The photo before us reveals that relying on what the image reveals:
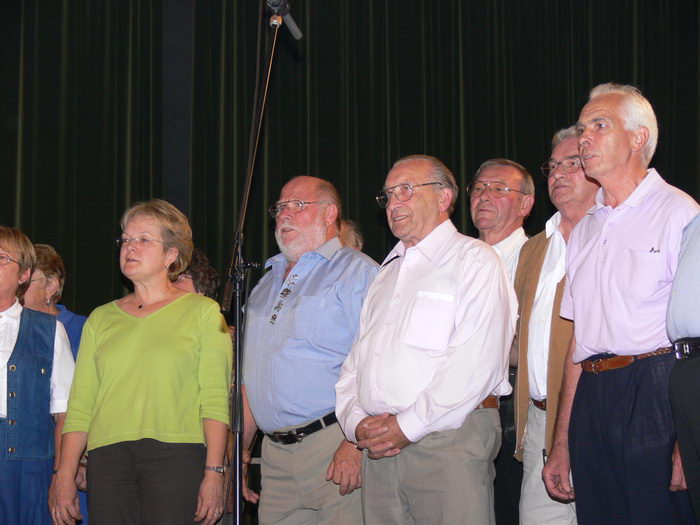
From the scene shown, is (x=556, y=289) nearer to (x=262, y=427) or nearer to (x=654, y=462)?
(x=654, y=462)

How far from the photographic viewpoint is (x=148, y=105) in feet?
18.5

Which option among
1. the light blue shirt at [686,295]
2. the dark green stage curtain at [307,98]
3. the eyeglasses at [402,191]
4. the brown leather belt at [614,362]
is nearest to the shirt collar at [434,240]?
the eyeglasses at [402,191]

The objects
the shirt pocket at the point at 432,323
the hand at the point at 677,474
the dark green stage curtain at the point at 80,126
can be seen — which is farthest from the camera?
the dark green stage curtain at the point at 80,126

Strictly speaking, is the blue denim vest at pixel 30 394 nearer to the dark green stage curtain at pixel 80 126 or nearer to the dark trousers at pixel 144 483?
the dark trousers at pixel 144 483

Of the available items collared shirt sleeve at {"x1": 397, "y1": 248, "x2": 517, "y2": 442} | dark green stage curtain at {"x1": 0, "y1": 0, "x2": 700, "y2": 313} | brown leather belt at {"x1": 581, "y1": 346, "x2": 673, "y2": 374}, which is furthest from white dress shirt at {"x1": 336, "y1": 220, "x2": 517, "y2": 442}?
dark green stage curtain at {"x1": 0, "y1": 0, "x2": 700, "y2": 313}

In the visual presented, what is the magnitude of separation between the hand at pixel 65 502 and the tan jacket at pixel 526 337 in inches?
Result: 68.1

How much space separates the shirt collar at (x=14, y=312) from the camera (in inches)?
139

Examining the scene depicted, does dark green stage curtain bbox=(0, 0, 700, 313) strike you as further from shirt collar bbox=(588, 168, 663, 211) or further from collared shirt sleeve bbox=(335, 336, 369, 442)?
shirt collar bbox=(588, 168, 663, 211)

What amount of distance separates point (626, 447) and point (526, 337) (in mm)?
871

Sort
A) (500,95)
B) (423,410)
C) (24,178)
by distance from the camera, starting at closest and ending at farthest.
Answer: (423,410) < (24,178) < (500,95)

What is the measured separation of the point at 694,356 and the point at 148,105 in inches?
170

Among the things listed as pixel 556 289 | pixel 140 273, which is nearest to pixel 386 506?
pixel 556 289

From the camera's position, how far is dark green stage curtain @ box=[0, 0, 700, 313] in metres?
5.54

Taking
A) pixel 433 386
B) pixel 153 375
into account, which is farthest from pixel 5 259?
pixel 433 386
